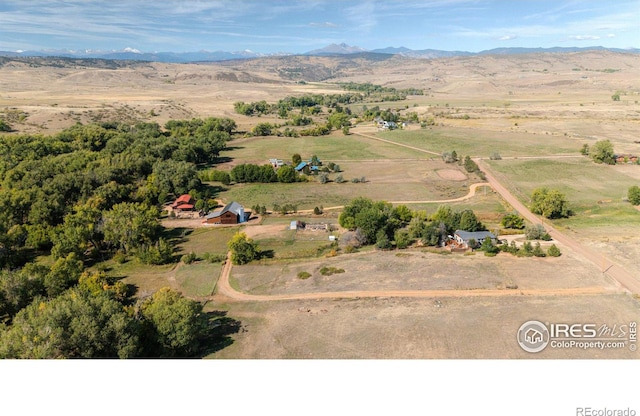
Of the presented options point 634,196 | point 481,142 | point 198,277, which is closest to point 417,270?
point 198,277

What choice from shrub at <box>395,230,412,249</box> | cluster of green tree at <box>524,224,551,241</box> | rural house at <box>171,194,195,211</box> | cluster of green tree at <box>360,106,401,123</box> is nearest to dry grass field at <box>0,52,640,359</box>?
shrub at <box>395,230,412,249</box>

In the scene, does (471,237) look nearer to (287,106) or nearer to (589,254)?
(589,254)

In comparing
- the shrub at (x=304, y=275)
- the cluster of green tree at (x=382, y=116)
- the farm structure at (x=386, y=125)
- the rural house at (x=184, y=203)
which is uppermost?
the cluster of green tree at (x=382, y=116)

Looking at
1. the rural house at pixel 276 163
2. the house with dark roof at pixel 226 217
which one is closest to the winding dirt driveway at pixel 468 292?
the house with dark roof at pixel 226 217

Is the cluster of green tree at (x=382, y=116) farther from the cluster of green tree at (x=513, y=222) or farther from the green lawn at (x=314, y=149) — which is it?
the cluster of green tree at (x=513, y=222)

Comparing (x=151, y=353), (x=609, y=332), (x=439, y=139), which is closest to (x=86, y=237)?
(x=151, y=353)

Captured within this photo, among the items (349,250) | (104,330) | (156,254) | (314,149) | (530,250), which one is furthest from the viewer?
(314,149)

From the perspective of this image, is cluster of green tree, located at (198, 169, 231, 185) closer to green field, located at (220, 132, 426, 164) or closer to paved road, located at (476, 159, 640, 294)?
green field, located at (220, 132, 426, 164)

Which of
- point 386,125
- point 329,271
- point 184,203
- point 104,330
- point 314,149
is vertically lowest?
point 329,271
